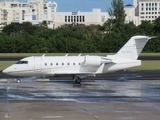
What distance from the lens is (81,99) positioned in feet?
93.9

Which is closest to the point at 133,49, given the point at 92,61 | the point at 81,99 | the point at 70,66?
the point at 92,61

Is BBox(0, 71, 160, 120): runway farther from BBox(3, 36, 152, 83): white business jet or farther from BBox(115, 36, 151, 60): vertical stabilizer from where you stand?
BBox(115, 36, 151, 60): vertical stabilizer

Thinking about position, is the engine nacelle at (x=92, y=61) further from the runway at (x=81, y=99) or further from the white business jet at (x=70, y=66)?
the runway at (x=81, y=99)

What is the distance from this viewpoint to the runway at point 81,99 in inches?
905

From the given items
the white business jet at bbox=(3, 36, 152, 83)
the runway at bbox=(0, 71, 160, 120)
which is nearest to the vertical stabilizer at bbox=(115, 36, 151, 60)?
the white business jet at bbox=(3, 36, 152, 83)

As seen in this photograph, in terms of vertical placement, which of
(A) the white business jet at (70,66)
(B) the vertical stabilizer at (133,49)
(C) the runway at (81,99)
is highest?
(B) the vertical stabilizer at (133,49)

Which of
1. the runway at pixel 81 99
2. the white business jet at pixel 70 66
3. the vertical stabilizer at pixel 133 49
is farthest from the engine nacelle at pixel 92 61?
the vertical stabilizer at pixel 133 49

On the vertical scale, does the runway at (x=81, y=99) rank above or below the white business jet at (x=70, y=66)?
below

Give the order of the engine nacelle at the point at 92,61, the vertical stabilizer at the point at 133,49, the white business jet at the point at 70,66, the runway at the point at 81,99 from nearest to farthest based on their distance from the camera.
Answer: the runway at the point at 81,99 → the engine nacelle at the point at 92,61 → the white business jet at the point at 70,66 → the vertical stabilizer at the point at 133,49

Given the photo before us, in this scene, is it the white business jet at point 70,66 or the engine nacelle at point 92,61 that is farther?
the white business jet at point 70,66

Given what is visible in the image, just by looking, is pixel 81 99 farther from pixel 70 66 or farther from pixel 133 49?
pixel 133 49

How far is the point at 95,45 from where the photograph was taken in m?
112

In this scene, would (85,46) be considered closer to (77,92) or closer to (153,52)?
(153,52)

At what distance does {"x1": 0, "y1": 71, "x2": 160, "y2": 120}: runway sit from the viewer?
75.4 feet
